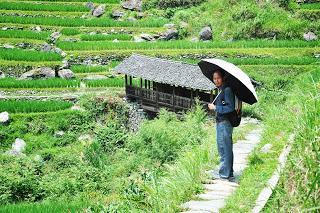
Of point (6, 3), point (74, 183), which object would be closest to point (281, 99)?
point (74, 183)

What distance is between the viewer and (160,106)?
21.7 metres

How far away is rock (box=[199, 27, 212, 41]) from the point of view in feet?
103

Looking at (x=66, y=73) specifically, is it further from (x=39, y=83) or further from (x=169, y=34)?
(x=169, y=34)

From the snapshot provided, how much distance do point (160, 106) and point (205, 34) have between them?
11072 mm

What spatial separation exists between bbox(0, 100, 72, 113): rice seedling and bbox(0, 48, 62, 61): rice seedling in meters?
5.16

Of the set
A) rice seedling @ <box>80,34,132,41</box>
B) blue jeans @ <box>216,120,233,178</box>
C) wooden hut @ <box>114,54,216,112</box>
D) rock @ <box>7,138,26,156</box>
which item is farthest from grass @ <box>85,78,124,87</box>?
blue jeans @ <box>216,120,233,178</box>

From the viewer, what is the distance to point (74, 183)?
45.1 feet

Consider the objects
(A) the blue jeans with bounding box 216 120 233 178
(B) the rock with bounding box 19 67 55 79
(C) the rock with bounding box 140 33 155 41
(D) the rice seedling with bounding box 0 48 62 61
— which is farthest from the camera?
(C) the rock with bounding box 140 33 155 41

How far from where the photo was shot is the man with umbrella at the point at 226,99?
7238mm

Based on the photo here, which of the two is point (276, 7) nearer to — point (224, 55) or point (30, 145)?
point (224, 55)

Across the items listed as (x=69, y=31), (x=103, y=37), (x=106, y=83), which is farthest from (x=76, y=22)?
(x=106, y=83)

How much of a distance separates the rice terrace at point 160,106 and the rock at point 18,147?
12 centimetres

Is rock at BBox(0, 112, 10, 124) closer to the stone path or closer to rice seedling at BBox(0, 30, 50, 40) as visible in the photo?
rice seedling at BBox(0, 30, 50, 40)

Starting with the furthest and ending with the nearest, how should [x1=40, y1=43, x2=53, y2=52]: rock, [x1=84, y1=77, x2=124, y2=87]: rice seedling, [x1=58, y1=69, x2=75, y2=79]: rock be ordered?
1. [x1=40, y1=43, x2=53, y2=52]: rock
2. [x1=58, y1=69, x2=75, y2=79]: rock
3. [x1=84, y1=77, x2=124, y2=87]: rice seedling
